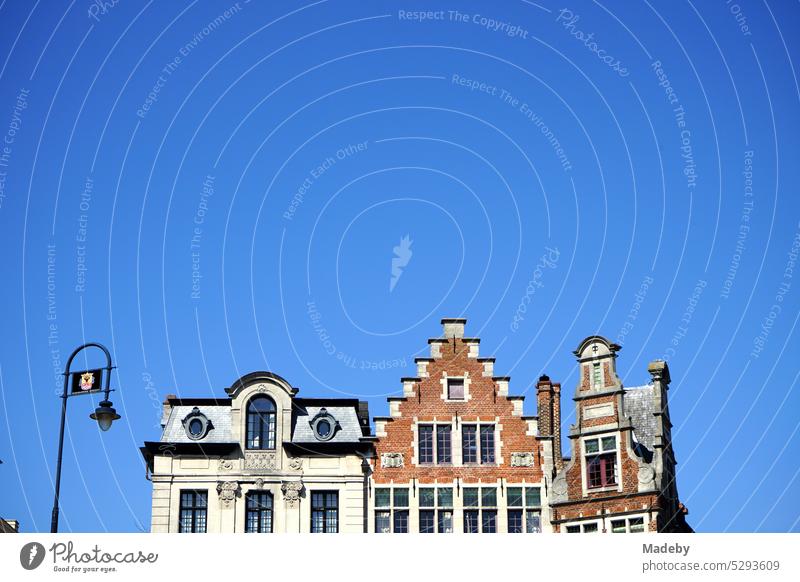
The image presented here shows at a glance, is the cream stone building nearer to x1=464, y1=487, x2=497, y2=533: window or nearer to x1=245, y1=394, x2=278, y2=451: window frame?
x1=245, y1=394, x2=278, y2=451: window frame

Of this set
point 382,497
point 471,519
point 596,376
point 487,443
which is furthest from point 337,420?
point 596,376

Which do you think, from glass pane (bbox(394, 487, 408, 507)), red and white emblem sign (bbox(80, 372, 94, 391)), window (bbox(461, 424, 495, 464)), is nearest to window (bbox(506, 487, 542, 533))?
window (bbox(461, 424, 495, 464))

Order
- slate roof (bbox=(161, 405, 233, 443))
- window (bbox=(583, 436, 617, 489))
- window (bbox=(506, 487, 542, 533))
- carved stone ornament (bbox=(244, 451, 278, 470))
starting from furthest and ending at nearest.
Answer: slate roof (bbox=(161, 405, 233, 443))
carved stone ornament (bbox=(244, 451, 278, 470))
window (bbox=(506, 487, 542, 533))
window (bbox=(583, 436, 617, 489))

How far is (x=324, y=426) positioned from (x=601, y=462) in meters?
11.0

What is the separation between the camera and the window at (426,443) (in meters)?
54.2

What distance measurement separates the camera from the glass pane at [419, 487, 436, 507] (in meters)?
53.5

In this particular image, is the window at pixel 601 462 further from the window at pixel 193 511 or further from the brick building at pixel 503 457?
the window at pixel 193 511

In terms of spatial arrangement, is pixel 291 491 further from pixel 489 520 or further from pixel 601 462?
pixel 601 462

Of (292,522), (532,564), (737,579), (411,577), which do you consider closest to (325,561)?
(411,577)

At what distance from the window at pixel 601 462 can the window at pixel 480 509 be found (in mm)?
3821

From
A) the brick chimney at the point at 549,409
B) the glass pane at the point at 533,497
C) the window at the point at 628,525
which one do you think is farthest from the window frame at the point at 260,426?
the window at the point at 628,525

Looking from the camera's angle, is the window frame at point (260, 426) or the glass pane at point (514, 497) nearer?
the glass pane at point (514, 497)

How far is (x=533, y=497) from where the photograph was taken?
5347 centimetres

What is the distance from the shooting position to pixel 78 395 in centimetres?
3912
